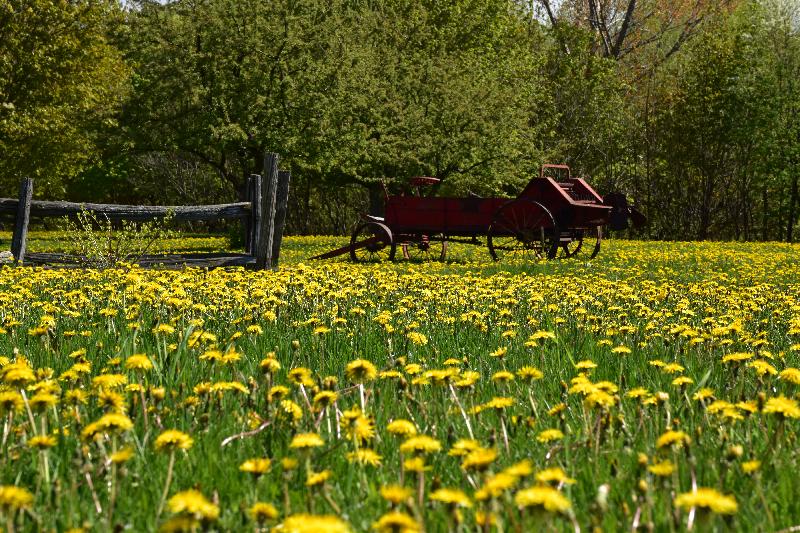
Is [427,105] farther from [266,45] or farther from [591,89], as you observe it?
[591,89]

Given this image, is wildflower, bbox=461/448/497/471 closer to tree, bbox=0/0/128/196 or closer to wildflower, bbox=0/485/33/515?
wildflower, bbox=0/485/33/515

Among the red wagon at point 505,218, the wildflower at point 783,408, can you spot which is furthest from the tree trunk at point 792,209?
the wildflower at point 783,408

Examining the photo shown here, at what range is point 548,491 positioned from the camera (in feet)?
4.53

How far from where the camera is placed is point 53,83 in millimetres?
27547

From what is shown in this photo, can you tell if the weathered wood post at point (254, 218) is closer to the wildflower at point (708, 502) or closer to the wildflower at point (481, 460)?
the wildflower at point (481, 460)

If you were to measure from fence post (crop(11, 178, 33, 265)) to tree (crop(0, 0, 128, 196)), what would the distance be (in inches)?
608

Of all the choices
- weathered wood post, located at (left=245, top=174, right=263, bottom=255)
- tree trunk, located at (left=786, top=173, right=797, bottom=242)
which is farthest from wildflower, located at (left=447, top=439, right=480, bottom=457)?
tree trunk, located at (left=786, top=173, right=797, bottom=242)

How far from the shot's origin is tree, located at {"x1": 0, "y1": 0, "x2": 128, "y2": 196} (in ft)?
87.5

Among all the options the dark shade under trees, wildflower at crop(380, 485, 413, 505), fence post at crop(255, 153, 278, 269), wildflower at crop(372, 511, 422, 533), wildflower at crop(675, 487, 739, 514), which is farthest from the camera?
the dark shade under trees

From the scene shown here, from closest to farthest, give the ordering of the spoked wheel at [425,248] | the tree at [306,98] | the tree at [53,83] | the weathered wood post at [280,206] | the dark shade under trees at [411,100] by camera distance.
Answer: the weathered wood post at [280,206]
the spoked wheel at [425,248]
the tree at [306,98]
the dark shade under trees at [411,100]
the tree at [53,83]

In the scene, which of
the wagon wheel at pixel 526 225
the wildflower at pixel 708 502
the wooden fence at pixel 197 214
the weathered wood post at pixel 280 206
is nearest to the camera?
the wildflower at pixel 708 502

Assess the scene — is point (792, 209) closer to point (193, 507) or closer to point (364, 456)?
point (364, 456)

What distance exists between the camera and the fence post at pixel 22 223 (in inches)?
442

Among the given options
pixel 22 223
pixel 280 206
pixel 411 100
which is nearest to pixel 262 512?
pixel 280 206
